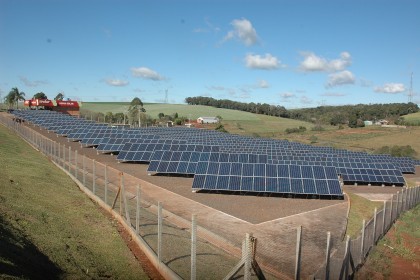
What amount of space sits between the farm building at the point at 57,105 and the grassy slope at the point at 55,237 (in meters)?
108

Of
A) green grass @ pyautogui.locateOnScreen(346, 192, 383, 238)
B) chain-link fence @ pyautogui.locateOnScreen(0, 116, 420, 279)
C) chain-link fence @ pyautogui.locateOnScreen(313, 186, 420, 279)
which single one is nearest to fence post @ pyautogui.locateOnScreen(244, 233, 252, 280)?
chain-link fence @ pyautogui.locateOnScreen(0, 116, 420, 279)

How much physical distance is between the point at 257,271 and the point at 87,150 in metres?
37.5

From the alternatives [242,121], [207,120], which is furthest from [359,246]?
[242,121]

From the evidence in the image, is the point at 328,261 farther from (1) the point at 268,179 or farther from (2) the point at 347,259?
(1) the point at 268,179

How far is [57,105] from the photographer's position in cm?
11862

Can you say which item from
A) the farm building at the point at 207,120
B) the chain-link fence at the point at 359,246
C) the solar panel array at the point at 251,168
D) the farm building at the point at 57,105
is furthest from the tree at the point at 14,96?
the chain-link fence at the point at 359,246

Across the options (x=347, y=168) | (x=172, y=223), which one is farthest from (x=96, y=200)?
(x=347, y=168)

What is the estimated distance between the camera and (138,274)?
397 inches

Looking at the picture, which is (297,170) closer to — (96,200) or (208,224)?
(208,224)

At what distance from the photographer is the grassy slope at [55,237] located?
876 centimetres

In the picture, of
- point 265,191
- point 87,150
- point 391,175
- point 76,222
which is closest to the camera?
point 76,222

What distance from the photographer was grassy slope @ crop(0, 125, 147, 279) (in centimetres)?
876

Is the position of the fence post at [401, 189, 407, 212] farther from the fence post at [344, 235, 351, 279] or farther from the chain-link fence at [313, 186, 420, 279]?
the fence post at [344, 235, 351, 279]

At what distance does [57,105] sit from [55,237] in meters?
116
